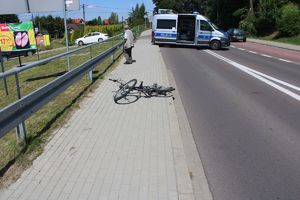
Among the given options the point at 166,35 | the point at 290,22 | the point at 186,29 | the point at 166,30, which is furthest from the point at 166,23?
the point at 290,22

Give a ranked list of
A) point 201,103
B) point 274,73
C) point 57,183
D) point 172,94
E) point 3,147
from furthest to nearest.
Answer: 1. point 274,73
2. point 172,94
3. point 201,103
4. point 3,147
5. point 57,183

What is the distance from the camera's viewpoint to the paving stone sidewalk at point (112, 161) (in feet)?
14.6

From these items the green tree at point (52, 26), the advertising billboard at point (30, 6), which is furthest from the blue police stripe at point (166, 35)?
the green tree at point (52, 26)

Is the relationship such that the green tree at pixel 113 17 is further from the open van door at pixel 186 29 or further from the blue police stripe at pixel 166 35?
the open van door at pixel 186 29

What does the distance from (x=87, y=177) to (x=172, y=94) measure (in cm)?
589

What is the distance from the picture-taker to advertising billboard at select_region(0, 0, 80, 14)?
1360 centimetres

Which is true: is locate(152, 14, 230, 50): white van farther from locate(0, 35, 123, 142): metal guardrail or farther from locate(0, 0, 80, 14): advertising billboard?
locate(0, 35, 123, 142): metal guardrail

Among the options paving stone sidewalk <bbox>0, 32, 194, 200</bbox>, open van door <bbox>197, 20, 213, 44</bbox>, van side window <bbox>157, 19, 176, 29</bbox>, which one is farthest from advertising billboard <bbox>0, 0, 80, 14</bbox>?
van side window <bbox>157, 19, 176, 29</bbox>

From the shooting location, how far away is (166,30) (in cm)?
3025

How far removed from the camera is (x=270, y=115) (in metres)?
8.25

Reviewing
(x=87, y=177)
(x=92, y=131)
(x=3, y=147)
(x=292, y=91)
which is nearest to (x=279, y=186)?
(x=87, y=177)

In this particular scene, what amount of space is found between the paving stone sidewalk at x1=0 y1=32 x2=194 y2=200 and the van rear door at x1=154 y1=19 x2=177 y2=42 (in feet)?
72.1

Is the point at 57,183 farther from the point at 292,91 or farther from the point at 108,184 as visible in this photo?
the point at 292,91

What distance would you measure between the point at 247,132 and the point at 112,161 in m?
2.71
